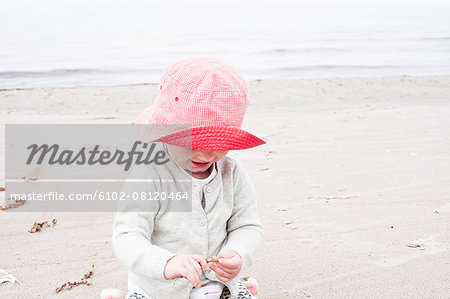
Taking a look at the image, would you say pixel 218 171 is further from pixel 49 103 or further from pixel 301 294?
pixel 49 103

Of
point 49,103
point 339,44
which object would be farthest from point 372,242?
point 339,44

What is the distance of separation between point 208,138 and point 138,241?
0.41m

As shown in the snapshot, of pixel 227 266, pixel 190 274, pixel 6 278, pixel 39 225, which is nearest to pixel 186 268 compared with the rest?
pixel 190 274

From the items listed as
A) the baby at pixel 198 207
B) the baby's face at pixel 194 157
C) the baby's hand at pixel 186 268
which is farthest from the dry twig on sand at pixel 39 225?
the baby's hand at pixel 186 268

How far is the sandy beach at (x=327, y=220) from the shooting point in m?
2.54

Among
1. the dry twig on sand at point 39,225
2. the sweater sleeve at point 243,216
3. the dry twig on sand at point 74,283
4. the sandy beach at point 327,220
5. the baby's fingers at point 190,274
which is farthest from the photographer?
the dry twig on sand at point 39,225

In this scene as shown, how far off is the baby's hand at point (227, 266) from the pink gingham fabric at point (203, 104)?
1.24 feet

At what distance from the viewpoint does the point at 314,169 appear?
14.1 feet

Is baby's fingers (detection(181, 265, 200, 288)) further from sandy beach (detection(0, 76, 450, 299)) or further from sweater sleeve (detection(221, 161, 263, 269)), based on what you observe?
sandy beach (detection(0, 76, 450, 299))

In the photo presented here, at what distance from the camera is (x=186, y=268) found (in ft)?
5.47

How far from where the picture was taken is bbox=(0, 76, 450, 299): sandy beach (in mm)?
2537

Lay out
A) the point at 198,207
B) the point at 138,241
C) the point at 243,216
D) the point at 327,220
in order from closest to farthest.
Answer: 1. the point at 138,241
2. the point at 198,207
3. the point at 243,216
4. the point at 327,220

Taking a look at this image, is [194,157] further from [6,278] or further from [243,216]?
[6,278]

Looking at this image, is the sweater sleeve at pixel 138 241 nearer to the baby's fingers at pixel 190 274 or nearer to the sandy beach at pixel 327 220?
the baby's fingers at pixel 190 274
